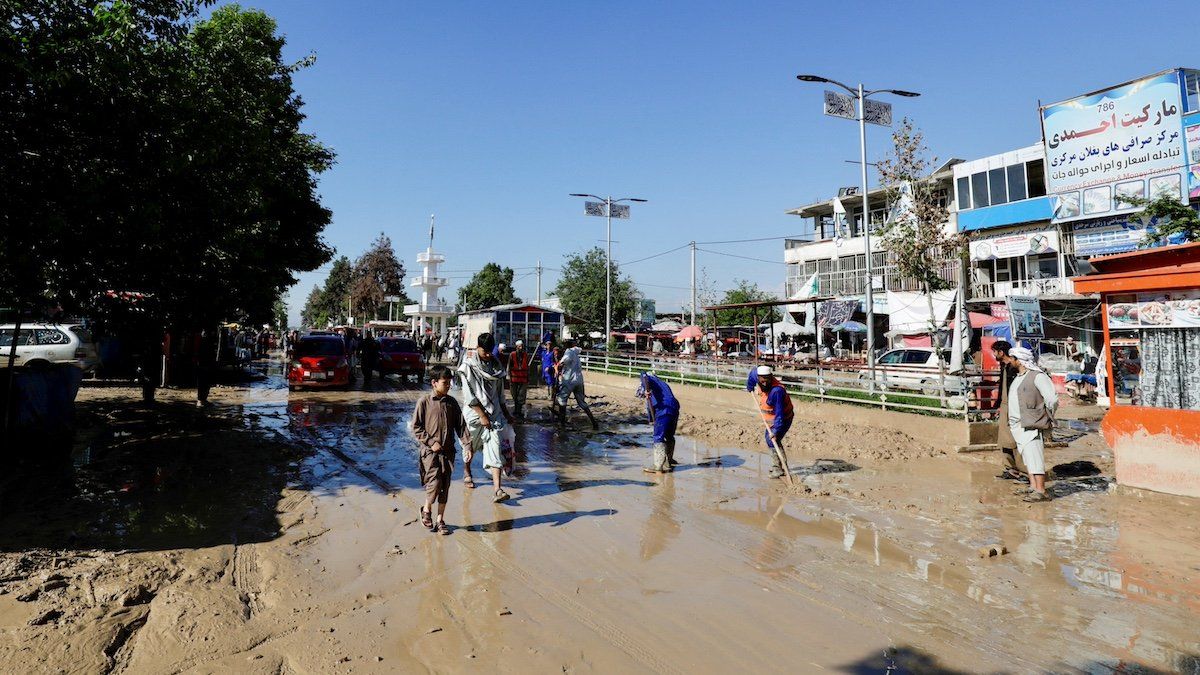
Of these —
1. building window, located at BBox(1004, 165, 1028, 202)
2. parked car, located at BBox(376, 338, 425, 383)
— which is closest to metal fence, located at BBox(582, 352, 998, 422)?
parked car, located at BBox(376, 338, 425, 383)

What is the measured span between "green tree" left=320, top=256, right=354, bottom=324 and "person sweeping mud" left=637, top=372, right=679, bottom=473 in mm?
66447

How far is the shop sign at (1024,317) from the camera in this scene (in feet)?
69.5

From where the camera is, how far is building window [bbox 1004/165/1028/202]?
24.3 meters

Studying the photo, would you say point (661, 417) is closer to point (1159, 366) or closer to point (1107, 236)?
point (1159, 366)

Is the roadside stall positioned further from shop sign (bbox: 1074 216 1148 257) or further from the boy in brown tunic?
shop sign (bbox: 1074 216 1148 257)

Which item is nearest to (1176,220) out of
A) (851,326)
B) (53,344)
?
(851,326)

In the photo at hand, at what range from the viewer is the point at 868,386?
12.9 metres

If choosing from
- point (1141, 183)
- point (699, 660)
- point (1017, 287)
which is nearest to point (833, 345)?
point (1017, 287)

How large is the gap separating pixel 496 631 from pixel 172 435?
855cm

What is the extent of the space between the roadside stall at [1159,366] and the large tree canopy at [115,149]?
1019cm

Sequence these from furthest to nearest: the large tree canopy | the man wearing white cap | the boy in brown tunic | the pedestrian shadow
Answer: the man wearing white cap
the large tree canopy
the pedestrian shadow
the boy in brown tunic

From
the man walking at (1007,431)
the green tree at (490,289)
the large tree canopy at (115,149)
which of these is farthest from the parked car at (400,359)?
the green tree at (490,289)

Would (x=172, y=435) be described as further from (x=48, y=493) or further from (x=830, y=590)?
(x=830, y=590)

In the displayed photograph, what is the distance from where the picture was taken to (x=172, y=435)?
1004cm
